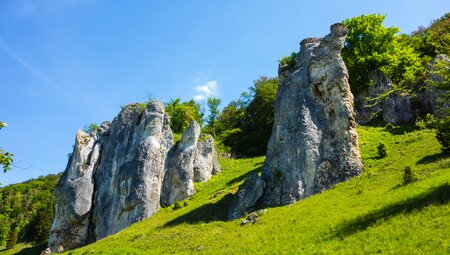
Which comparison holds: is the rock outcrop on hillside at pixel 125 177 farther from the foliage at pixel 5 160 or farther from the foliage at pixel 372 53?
the foliage at pixel 5 160

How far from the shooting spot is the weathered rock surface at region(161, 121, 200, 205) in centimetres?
5156

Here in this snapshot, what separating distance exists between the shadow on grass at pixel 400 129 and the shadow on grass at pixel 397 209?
22.7m

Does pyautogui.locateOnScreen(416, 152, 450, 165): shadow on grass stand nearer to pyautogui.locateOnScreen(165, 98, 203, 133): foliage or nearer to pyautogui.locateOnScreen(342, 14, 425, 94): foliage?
pyautogui.locateOnScreen(342, 14, 425, 94): foliage

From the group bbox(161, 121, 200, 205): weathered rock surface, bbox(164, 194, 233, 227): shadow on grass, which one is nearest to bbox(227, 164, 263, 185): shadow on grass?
bbox(161, 121, 200, 205): weathered rock surface

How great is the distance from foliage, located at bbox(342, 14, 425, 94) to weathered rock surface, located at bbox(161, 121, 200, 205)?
83.5 feet

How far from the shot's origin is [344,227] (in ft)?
77.0

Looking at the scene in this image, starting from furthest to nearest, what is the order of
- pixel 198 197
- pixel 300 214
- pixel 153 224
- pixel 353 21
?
pixel 353 21 < pixel 198 197 < pixel 153 224 < pixel 300 214

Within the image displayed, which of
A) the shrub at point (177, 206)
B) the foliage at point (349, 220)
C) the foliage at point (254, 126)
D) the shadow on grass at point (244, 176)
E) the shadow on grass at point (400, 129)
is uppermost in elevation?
the foliage at point (254, 126)

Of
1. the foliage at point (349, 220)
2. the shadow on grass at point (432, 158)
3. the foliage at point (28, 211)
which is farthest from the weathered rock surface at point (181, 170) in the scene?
the shadow on grass at point (432, 158)

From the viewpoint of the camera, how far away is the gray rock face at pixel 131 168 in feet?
162

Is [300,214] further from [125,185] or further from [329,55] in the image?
[125,185]

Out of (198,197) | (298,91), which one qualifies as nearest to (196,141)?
(198,197)

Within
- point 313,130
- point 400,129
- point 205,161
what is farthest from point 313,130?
point 205,161

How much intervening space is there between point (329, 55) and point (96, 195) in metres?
34.3
